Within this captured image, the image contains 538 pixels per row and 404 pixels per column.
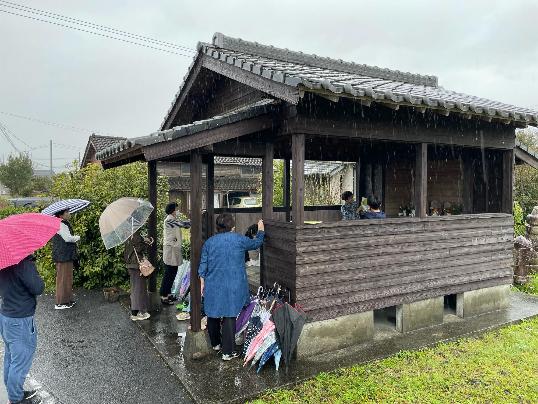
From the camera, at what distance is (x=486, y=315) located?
23.8 feet

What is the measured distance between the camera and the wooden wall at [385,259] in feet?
17.6

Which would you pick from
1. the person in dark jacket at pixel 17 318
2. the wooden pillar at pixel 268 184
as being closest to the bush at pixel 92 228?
the wooden pillar at pixel 268 184

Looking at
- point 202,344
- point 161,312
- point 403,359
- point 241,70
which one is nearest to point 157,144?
point 241,70

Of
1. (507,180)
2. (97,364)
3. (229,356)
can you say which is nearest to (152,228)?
(97,364)

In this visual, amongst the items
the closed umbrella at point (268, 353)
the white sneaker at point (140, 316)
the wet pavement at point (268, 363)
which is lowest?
the wet pavement at point (268, 363)

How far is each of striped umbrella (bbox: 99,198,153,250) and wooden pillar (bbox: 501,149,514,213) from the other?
263 inches

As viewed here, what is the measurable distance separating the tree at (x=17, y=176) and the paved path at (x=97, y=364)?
37.2 meters

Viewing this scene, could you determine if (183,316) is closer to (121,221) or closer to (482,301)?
(121,221)

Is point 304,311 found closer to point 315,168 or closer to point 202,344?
point 202,344

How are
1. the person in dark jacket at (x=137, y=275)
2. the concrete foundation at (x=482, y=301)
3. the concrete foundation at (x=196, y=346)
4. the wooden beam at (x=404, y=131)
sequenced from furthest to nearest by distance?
1. the concrete foundation at (x=482, y=301)
2. the person in dark jacket at (x=137, y=275)
3. the wooden beam at (x=404, y=131)
4. the concrete foundation at (x=196, y=346)

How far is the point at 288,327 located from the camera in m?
4.86

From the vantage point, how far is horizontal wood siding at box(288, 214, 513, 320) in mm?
5387

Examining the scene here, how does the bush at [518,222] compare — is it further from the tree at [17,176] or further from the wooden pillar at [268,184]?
the tree at [17,176]

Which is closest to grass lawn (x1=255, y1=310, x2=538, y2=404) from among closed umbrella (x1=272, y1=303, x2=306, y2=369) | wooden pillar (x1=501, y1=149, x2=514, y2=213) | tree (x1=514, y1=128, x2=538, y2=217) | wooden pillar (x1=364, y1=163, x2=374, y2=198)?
closed umbrella (x1=272, y1=303, x2=306, y2=369)
